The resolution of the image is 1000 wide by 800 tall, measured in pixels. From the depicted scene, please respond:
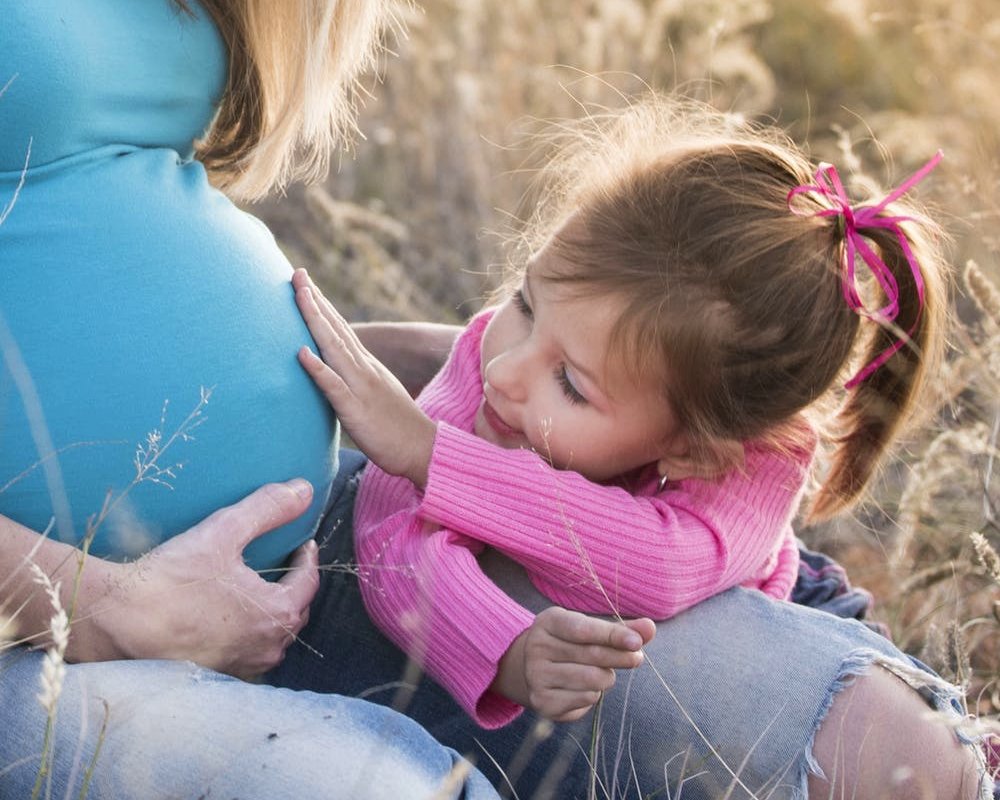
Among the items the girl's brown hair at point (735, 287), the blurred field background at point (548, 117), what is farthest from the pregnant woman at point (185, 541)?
the blurred field background at point (548, 117)

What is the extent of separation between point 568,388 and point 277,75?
0.81 metres

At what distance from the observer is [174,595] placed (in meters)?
1.84

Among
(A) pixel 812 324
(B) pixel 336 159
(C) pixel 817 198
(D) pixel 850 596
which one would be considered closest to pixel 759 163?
(C) pixel 817 198

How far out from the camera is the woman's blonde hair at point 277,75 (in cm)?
225

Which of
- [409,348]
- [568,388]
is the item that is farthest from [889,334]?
[409,348]

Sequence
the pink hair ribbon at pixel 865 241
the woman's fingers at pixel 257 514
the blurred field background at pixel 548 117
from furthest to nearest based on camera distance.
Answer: the blurred field background at pixel 548 117 < the pink hair ribbon at pixel 865 241 < the woman's fingers at pixel 257 514

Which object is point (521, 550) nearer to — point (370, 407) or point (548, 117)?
point (370, 407)

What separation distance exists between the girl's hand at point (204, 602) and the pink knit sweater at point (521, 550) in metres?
0.18

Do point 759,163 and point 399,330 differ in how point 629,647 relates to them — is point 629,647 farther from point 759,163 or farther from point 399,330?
point 399,330

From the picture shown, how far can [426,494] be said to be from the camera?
6.67 feet

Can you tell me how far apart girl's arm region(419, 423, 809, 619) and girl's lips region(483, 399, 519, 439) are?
0.11 m

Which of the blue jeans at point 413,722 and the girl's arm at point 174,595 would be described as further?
the girl's arm at point 174,595

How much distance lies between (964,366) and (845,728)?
1359 mm

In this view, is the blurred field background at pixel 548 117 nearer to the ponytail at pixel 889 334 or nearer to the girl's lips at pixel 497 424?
the ponytail at pixel 889 334
